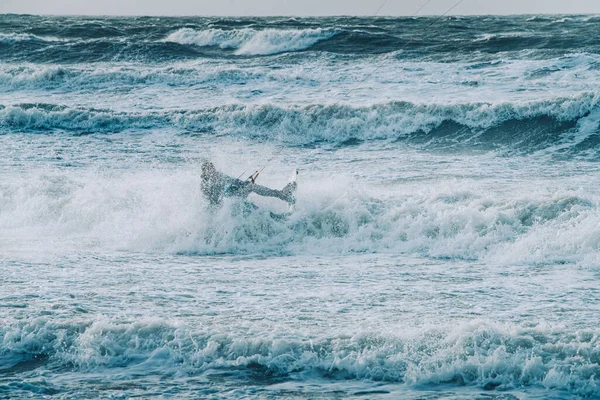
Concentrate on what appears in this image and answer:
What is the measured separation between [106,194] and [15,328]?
656cm

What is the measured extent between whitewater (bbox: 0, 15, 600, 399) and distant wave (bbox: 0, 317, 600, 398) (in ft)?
0.07

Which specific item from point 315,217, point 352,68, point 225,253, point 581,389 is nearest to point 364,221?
point 315,217

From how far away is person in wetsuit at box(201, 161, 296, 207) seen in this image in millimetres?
13039

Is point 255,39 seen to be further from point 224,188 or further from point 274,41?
point 224,188

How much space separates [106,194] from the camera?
1470 centimetres

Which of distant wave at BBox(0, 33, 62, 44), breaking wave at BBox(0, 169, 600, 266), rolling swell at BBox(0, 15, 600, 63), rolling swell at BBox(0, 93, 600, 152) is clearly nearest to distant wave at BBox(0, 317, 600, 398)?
breaking wave at BBox(0, 169, 600, 266)

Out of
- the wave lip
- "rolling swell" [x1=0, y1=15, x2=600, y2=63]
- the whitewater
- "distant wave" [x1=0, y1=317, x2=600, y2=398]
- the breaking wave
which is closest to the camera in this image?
"distant wave" [x1=0, y1=317, x2=600, y2=398]

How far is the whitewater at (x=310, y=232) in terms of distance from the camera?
25.1ft

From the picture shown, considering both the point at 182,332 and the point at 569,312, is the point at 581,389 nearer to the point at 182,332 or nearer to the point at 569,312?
the point at 569,312

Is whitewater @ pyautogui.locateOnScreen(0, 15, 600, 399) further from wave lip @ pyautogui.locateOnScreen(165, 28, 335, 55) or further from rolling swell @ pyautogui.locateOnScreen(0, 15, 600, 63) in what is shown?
wave lip @ pyautogui.locateOnScreen(165, 28, 335, 55)

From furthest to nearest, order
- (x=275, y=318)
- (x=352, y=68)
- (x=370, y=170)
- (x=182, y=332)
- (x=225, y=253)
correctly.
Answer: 1. (x=352, y=68)
2. (x=370, y=170)
3. (x=225, y=253)
4. (x=275, y=318)
5. (x=182, y=332)

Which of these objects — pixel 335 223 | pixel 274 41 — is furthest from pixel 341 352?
pixel 274 41

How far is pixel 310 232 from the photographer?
13062 mm

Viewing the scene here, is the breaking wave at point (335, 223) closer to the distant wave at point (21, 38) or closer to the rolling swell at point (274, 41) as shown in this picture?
the rolling swell at point (274, 41)
